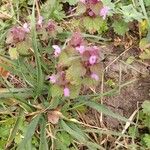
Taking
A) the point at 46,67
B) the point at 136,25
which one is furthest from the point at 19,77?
the point at 136,25

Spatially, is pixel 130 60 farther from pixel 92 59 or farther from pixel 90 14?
pixel 92 59

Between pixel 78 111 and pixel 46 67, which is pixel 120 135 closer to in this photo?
pixel 78 111

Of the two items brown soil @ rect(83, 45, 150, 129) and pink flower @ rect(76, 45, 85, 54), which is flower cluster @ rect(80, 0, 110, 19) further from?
brown soil @ rect(83, 45, 150, 129)

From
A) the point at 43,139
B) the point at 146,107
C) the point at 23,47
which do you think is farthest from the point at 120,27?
the point at 43,139

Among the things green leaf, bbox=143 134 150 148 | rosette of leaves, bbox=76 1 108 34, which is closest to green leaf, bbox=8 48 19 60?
rosette of leaves, bbox=76 1 108 34

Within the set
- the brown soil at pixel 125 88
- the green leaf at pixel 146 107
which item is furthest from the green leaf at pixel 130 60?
the green leaf at pixel 146 107

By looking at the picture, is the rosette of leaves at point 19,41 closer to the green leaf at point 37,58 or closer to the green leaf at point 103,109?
the green leaf at point 37,58
